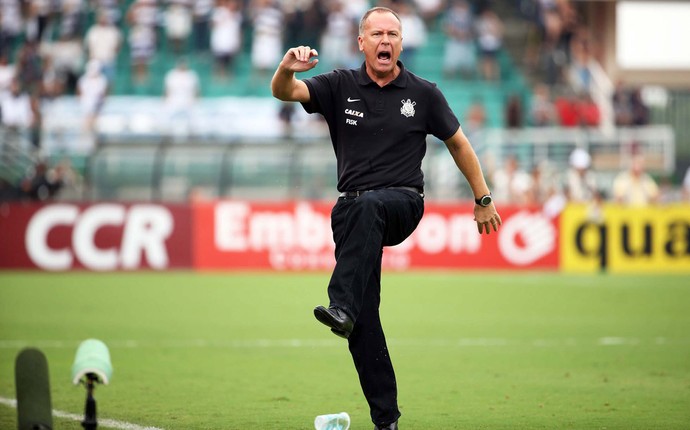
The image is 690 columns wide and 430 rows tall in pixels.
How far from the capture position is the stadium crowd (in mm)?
29391

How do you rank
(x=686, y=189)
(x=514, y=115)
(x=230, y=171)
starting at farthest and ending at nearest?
(x=514, y=115), (x=686, y=189), (x=230, y=171)

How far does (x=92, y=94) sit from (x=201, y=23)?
12.6 ft

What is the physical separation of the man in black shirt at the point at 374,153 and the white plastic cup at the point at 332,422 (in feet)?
0.65

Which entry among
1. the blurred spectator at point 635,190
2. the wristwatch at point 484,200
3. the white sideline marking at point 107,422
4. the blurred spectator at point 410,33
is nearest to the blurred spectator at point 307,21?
the blurred spectator at point 410,33

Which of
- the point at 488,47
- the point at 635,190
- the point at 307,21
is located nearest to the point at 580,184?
the point at 635,190

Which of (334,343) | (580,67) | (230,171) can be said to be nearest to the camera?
(334,343)

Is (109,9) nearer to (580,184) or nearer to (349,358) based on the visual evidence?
(580,184)

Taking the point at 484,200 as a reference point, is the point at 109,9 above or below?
above

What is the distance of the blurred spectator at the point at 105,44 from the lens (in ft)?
98.4

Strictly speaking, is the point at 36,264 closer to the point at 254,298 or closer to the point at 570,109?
the point at 254,298

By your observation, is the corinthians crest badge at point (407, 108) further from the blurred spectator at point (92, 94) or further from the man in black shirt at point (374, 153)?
the blurred spectator at point (92, 94)

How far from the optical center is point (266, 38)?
101 ft

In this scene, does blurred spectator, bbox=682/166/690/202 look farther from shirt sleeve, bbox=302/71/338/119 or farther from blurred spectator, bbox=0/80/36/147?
shirt sleeve, bbox=302/71/338/119

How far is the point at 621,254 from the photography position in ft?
87.8
